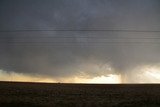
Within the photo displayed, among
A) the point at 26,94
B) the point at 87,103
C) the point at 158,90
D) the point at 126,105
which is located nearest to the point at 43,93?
the point at 26,94

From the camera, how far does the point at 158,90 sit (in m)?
68.7

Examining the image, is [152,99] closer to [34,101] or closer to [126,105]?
[126,105]

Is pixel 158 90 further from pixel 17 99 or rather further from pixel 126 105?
pixel 17 99

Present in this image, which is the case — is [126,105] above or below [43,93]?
below

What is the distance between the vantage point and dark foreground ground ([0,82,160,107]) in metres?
56.6

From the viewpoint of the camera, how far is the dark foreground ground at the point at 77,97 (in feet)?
186

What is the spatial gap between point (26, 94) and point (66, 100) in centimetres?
824

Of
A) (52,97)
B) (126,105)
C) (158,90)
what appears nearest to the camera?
(126,105)

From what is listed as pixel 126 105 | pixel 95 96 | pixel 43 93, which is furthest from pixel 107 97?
pixel 43 93

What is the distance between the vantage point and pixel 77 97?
61.6 m

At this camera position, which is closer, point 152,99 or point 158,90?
point 152,99

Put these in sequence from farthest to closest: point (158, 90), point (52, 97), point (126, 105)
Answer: point (158, 90)
point (52, 97)
point (126, 105)

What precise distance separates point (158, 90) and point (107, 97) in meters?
11.3

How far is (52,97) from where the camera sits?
6184 cm
